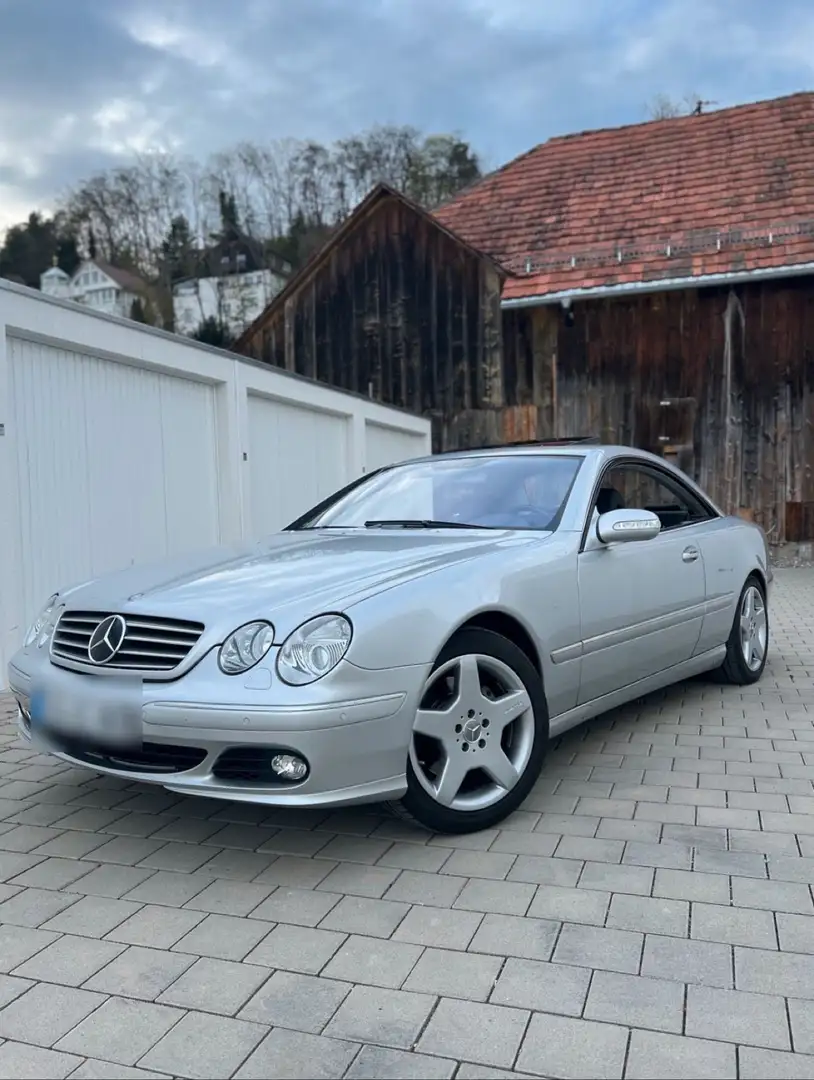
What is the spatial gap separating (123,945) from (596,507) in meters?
2.74

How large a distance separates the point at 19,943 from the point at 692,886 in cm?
204

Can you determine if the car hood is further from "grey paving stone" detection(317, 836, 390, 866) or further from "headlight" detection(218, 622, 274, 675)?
"grey paving stone" detection(317, 836, 390, 866)

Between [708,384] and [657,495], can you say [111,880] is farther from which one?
[708,384]

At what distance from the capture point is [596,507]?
430 cm

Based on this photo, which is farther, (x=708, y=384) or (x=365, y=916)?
(x=708, y=384)

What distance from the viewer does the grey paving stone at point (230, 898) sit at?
9.22 ft

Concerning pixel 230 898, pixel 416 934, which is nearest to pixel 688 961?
pixel 416 934

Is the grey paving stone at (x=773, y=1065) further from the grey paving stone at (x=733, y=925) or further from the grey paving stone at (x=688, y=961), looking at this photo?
the grey paving stone at (x=733, y=925)

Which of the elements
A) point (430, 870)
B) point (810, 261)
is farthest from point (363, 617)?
point (810, 261)

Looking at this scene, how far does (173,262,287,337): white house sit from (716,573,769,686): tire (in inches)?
1412

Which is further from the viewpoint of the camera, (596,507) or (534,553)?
(596,507)

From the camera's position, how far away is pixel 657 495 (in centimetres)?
567

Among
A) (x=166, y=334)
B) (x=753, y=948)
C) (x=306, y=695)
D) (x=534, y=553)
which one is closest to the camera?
(x=753, y=948)

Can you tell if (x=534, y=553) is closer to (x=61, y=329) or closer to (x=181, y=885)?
(x=181, y=885)
